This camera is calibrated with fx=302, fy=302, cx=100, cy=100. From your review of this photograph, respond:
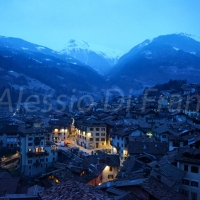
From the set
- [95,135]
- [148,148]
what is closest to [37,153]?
[95,135]

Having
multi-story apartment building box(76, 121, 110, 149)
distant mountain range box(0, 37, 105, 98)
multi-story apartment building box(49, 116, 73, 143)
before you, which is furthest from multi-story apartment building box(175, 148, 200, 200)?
distant mountain range box(0, 37, 105, 98)

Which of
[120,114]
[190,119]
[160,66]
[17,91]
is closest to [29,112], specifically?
[17,91]

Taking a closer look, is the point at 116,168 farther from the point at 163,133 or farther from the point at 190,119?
the point at 190,119

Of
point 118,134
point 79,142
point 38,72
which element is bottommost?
point 79,142

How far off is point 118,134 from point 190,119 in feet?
41.4

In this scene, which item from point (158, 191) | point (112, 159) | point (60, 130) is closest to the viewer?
point (158, 191)

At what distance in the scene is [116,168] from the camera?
27.5 m

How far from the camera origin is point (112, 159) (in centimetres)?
2834

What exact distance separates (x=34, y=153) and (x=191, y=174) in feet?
74.9

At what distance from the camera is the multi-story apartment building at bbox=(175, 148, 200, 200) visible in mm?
18281

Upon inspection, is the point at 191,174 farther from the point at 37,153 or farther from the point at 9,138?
the point at 9,138

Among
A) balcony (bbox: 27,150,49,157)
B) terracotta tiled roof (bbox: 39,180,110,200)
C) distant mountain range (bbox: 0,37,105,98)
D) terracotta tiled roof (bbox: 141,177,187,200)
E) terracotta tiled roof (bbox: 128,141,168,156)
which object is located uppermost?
distant mountain range (bbox: 0,37,105,98)

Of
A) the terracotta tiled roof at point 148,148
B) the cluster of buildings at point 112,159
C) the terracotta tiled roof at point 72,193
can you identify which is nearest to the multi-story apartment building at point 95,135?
the cluster of buildings at point 112,159

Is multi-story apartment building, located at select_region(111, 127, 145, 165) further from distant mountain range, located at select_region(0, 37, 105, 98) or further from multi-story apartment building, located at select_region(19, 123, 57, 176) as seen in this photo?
distant mountain range, located at select_region(0, 37, 105, 98)
